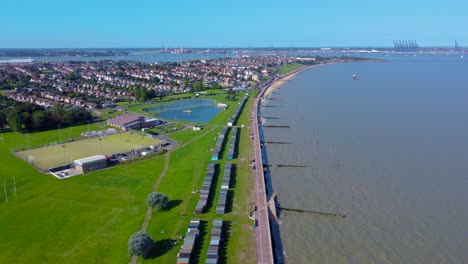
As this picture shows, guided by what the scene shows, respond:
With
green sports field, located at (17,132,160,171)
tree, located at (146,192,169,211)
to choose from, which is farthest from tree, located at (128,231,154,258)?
green sports field, located at (17,132,160,171)

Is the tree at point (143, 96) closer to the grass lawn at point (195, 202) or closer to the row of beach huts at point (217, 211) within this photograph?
the grass lawn at point (195, 202)

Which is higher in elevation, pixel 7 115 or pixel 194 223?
pixel 7 115

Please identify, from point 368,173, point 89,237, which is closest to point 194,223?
point 89,237

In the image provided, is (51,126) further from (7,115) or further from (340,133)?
(340,133)

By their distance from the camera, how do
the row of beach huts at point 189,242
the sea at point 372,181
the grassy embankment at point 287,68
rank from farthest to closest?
the grassy embankment at point 287,68 → the sea at point 372,181 → the row of beach huts at point 189,242

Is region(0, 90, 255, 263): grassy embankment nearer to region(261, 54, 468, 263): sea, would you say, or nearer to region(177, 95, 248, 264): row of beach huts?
region(177, 95, 248, 264): row of beach huts

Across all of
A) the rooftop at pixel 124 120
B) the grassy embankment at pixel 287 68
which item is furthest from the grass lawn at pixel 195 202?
the grassy embankment at pixel 287 68

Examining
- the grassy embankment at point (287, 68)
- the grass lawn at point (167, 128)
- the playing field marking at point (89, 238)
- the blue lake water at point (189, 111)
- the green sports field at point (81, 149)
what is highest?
the grassy embankment at point (287, 68)
